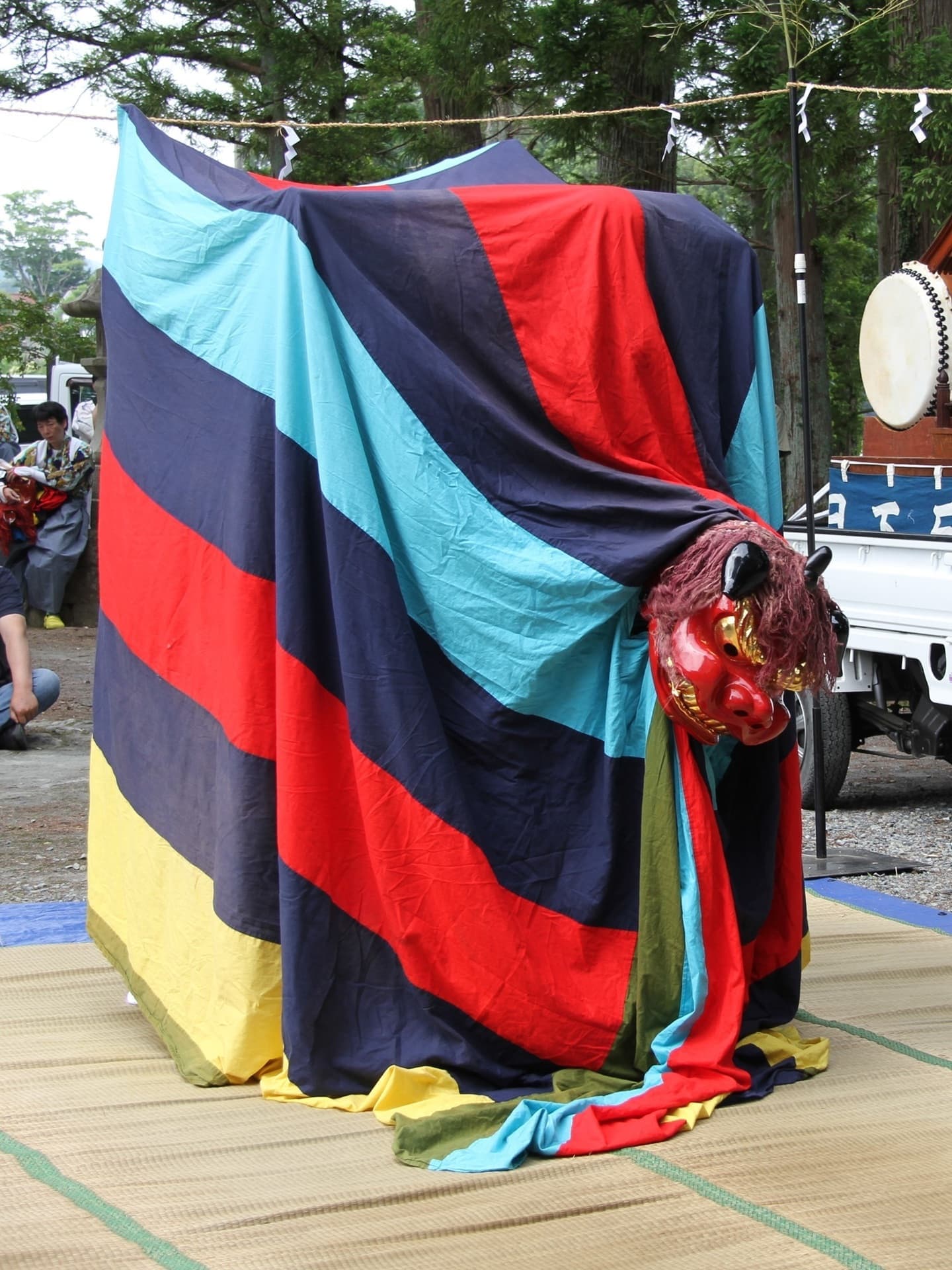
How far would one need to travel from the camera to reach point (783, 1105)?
322 centimetres

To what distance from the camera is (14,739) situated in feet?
25.6

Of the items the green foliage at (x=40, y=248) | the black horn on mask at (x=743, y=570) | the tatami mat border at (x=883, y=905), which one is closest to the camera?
the black horn on mask at (x=743, y=570)

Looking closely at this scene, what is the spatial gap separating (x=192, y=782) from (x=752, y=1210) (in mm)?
1589

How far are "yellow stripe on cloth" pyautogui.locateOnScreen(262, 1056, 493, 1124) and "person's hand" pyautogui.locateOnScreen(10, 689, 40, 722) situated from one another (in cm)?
260

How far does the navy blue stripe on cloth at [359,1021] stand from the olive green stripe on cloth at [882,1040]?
854mm

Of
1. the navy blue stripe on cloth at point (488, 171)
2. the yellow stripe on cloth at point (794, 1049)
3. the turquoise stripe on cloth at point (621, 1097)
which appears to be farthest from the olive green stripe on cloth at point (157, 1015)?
the navy blue stripe on cloth at point (488, 171)

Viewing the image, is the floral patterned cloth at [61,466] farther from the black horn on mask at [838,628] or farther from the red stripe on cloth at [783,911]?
the black horn on mask at [838,628]

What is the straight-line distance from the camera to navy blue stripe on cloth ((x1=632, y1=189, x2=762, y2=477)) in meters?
3.51

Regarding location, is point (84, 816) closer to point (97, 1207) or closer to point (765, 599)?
point (97, 1207)

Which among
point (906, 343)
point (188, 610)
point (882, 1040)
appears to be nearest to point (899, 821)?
point (906, 343)

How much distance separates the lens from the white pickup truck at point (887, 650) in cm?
600

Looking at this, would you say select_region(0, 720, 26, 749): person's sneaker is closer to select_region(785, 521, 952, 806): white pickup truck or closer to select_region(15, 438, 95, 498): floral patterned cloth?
select_region(785, 521, 952, 806): white pickup truck

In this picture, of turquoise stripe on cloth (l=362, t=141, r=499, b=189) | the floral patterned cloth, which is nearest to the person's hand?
turquoise stripe on cloth (l=362, t=141, r=499, b=189)

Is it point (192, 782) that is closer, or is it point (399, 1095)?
point (399, 1095)
